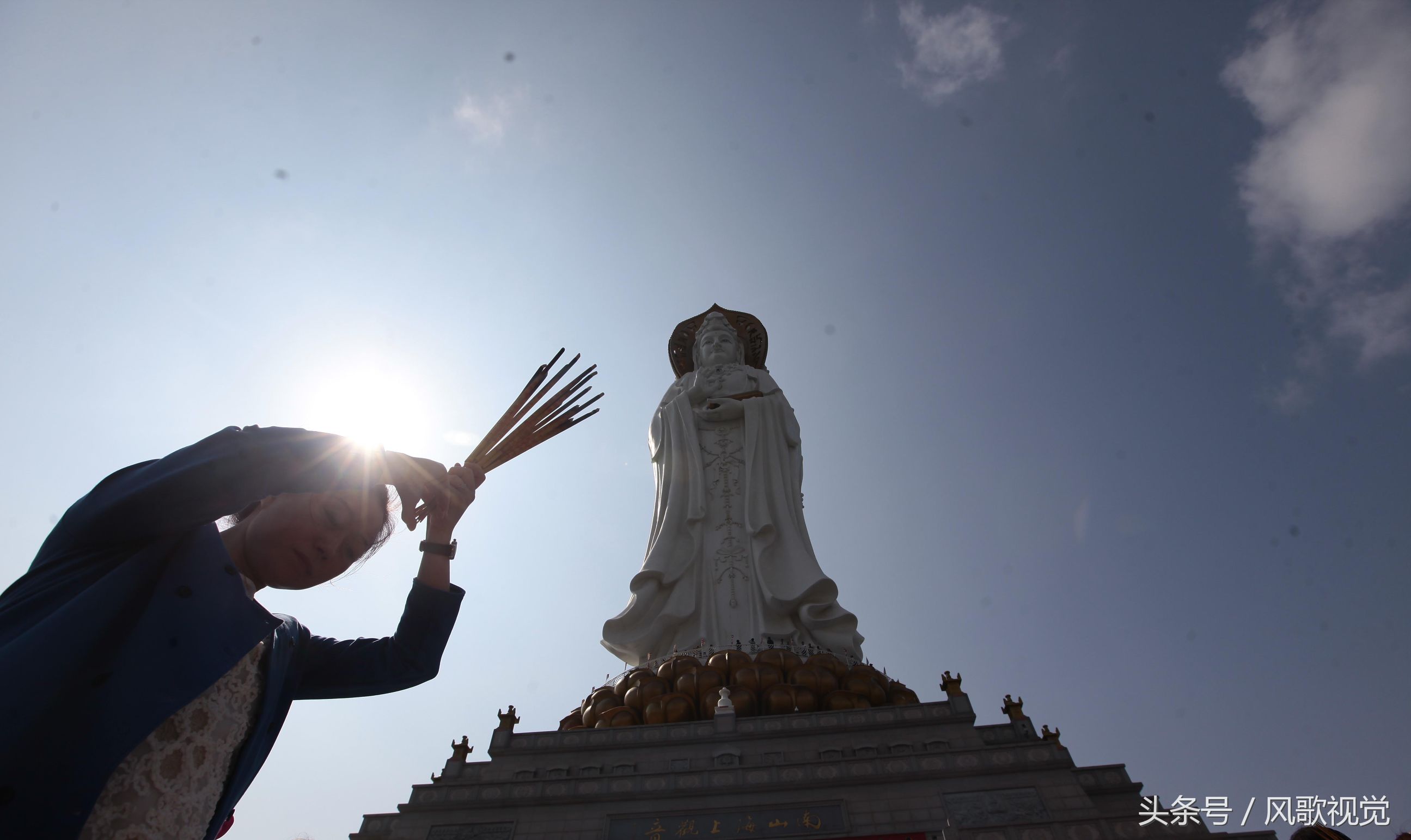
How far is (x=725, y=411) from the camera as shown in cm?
1175

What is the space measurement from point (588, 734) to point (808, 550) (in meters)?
4.31

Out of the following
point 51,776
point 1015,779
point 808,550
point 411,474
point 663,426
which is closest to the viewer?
point 51,776

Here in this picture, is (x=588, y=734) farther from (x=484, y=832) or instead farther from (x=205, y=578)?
(x=205, y=578)

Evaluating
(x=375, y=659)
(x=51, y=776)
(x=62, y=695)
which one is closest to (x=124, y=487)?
(x=62, y=695)

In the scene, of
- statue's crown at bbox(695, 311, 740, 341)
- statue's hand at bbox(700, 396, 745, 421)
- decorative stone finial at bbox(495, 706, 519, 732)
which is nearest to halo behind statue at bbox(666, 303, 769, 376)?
statue's crown at bbox(695, 311, 740, 341)

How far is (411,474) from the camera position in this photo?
1.51m

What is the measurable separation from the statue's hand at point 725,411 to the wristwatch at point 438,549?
10.1 meters

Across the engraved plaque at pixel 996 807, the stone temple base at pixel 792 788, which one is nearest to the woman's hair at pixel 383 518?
the stone temple base at pixel 792 788

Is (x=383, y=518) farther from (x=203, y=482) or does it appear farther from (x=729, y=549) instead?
(x=729, y=549)

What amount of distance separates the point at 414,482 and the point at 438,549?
0.74ft

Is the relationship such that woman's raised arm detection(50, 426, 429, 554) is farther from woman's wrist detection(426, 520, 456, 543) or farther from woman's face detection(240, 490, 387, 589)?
woman's wrist detection(426, 520, 456, 543)

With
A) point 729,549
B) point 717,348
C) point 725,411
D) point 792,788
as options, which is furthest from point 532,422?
point 717,348

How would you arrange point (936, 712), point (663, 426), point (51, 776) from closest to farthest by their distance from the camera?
point (51, 776) → point (936, 712) → point (663, 426)

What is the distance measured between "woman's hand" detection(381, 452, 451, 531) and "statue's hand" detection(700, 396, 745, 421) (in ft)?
33.2
